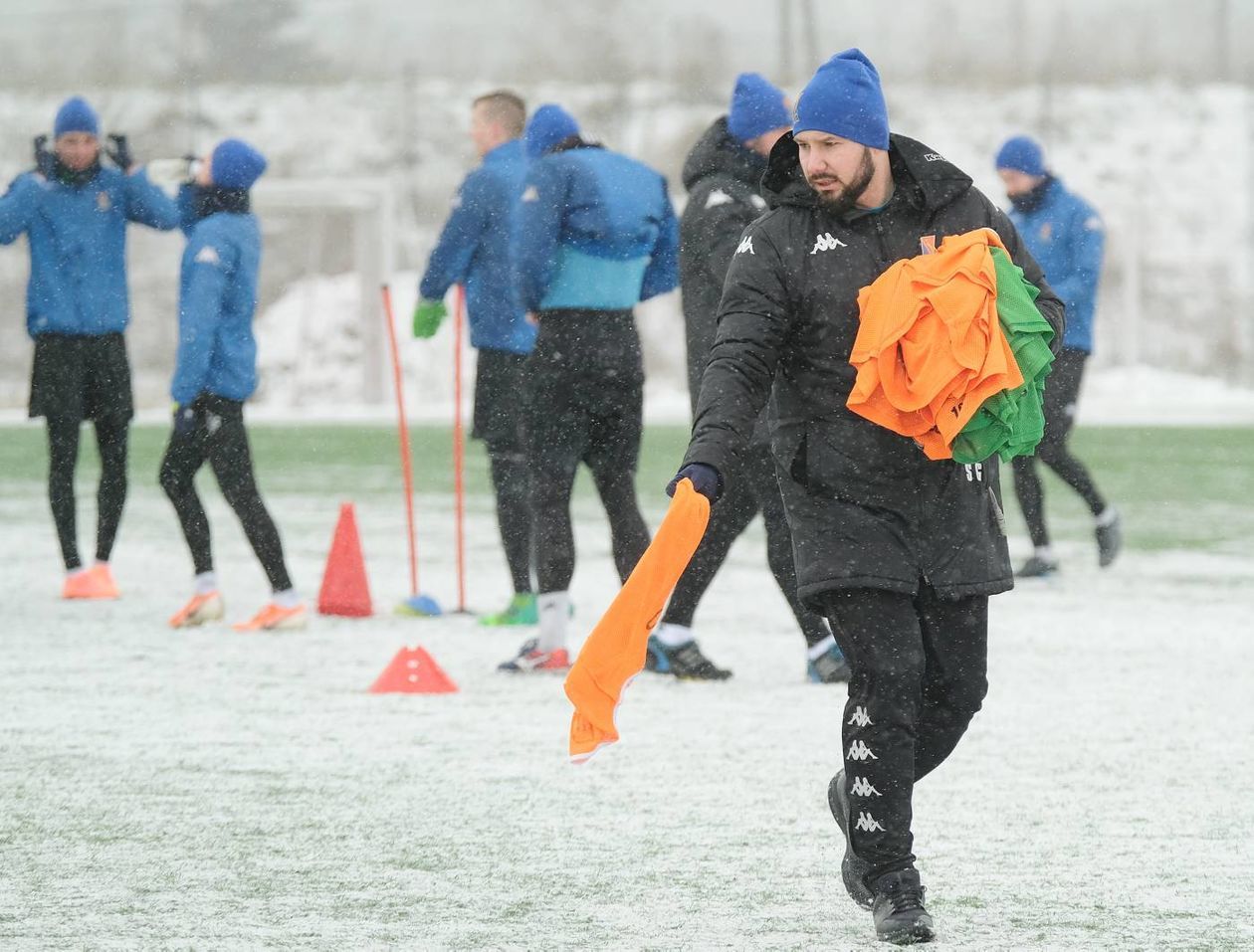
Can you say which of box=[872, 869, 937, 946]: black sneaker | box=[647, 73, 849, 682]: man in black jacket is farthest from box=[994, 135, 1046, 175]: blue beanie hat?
box=[872, 869, 937, 946]: black sneaker

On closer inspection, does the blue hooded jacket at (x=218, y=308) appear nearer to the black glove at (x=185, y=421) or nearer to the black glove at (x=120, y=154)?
the black glove at (x=185, y=421)

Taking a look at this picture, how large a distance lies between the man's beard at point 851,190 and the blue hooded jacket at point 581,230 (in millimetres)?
3189

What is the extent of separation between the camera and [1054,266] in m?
10.6

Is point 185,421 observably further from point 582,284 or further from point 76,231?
point 582,284

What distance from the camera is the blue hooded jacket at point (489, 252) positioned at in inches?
355

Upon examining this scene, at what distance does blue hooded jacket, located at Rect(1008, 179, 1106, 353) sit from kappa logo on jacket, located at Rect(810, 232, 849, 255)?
627cm

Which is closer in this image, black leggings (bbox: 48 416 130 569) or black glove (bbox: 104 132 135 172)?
black glove (bbox: 104 132 135 172)

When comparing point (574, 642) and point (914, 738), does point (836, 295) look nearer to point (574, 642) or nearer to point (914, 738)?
point (914, 738)

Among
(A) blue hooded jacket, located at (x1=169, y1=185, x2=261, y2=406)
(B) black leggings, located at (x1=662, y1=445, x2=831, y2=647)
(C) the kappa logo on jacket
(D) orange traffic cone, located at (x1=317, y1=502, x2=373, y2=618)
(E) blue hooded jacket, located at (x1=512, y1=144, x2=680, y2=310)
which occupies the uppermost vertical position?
(C) the kappa logo on jacket

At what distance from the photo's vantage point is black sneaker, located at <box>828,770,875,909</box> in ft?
14.3

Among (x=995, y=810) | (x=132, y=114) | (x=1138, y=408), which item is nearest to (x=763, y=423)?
(x=995, y=810)

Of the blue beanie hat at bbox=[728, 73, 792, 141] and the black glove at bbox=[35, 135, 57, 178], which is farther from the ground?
the blue beanie hat at bbox=[728, 73, 792, 141]

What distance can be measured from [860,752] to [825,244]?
102 cm

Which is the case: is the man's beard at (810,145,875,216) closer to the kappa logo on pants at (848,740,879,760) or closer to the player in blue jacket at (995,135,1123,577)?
the kappa logo on pants at (848,740,879,760)
